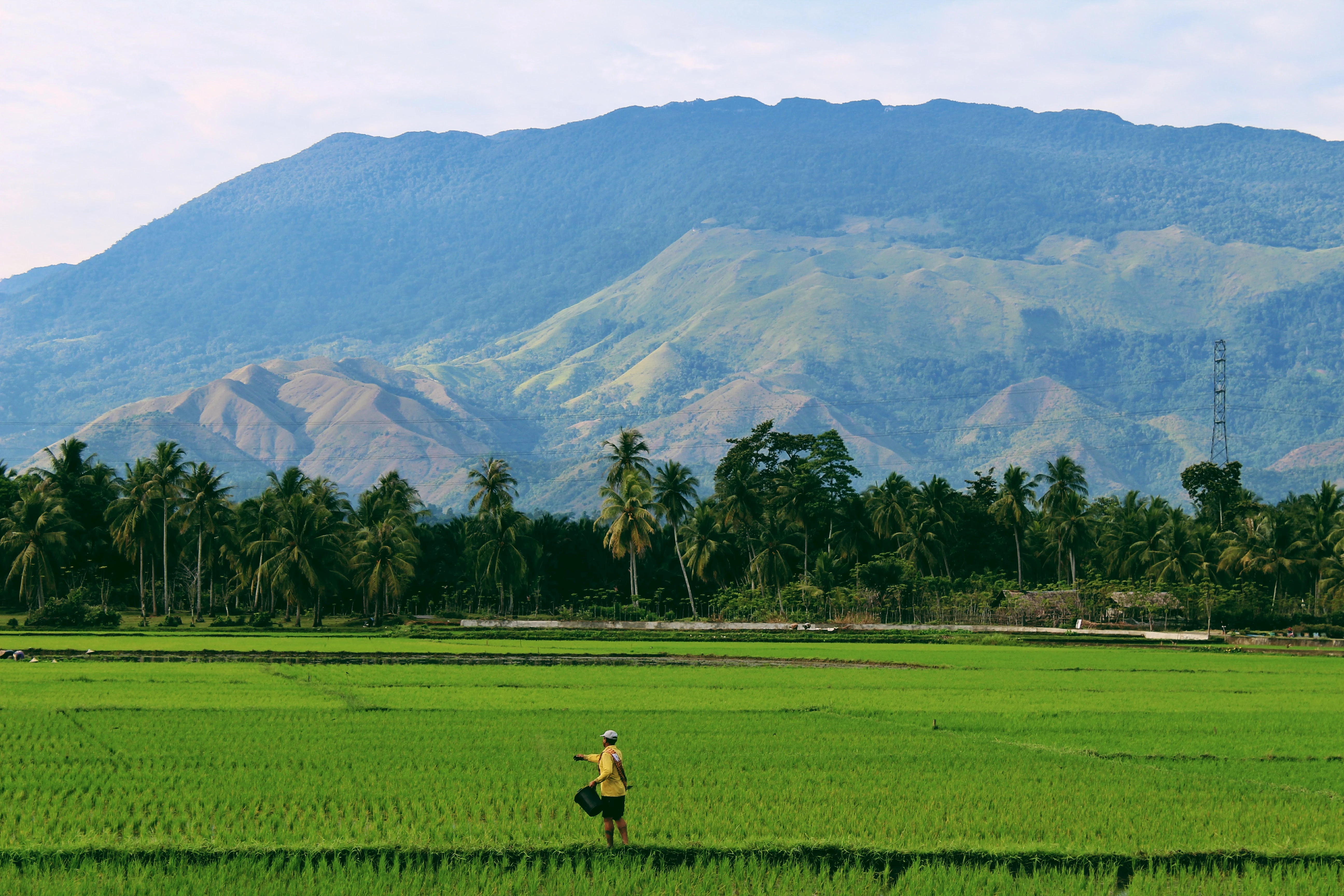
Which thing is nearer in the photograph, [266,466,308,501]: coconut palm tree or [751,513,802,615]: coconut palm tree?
[266,466,308,501]: coconut palm tree

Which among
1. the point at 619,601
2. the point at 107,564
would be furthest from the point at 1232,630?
the point at 107,564

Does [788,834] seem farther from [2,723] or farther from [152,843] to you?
[2,723]

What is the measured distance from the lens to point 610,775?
13.2 meters

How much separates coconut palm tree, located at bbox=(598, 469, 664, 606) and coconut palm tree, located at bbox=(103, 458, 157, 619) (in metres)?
31.5

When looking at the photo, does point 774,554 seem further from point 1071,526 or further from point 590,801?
point 590,801

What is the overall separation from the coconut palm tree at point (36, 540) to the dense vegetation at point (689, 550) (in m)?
0.16

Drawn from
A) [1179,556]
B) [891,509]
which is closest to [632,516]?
[891,509]

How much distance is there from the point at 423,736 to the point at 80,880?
400 inches

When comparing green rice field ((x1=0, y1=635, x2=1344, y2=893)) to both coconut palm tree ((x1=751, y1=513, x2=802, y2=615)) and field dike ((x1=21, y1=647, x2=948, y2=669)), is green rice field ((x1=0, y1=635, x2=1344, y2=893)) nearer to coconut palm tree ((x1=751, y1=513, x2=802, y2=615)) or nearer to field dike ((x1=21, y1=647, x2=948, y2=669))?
field dike ((x1=21, y1=647, x2=948, y2=669))

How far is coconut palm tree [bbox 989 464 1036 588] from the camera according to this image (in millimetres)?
95812

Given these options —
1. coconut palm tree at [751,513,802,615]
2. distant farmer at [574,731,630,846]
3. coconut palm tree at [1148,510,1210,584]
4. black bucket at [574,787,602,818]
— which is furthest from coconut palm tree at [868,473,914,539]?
black bucket at [574,787,602,818]

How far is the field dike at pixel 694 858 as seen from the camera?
13.6m

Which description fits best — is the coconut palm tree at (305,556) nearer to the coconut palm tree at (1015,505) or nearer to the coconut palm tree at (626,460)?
the coconut palm tree at (626,460)

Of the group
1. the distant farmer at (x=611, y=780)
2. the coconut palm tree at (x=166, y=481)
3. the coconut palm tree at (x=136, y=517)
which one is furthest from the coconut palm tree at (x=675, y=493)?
the distant farmer at (x=611, y=780)
